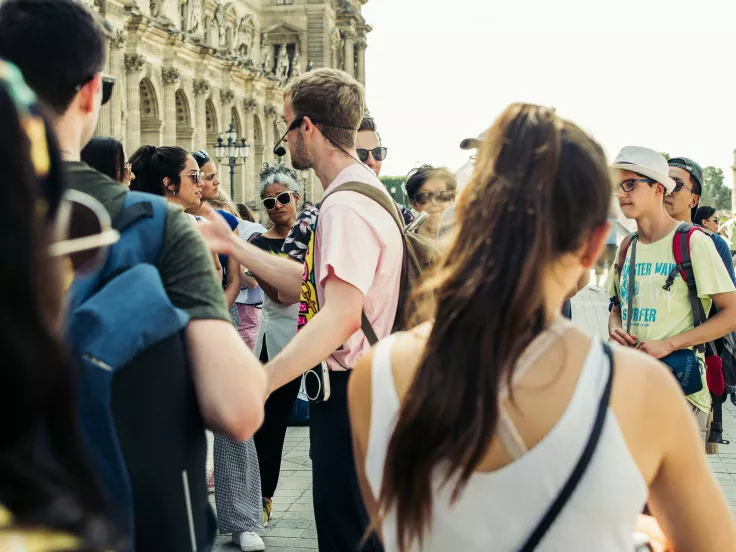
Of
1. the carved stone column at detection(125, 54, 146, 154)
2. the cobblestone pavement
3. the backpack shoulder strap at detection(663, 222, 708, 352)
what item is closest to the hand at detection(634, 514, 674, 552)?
the backpack shoulder strap at detection(663, 222, 708, 352)

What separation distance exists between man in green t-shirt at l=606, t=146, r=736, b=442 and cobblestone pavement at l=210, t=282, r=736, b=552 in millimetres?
1725

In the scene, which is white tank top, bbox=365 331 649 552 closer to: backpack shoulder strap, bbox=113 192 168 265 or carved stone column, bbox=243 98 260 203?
backpack shoulder strap, bbox=113 192 168 265

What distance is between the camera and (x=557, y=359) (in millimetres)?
1792

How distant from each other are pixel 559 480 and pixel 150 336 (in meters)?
0.76

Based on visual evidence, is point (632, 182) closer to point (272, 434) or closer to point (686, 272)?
point (686, 272)

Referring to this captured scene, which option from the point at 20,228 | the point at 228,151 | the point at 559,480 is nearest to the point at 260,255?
the point at 559,480

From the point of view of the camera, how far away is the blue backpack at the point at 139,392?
1837mm

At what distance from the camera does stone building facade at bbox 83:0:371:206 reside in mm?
40156

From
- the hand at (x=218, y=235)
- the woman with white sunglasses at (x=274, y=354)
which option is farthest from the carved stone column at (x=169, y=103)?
the hand at (x=218, y=235)

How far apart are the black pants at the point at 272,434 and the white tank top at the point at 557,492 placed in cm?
432

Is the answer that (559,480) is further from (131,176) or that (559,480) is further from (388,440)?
(131,176)

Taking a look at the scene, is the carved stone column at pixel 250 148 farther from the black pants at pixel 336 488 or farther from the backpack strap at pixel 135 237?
the backpack strap at pixel 135 237

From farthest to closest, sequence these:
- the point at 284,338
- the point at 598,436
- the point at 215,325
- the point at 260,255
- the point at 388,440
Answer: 1. the point at 284,338
2. the point at 260,255
3. the point at 215,325
4. the point at 388,440
5. the point at 598,436

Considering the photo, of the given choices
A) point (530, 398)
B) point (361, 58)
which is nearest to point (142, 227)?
point (530, 398)
